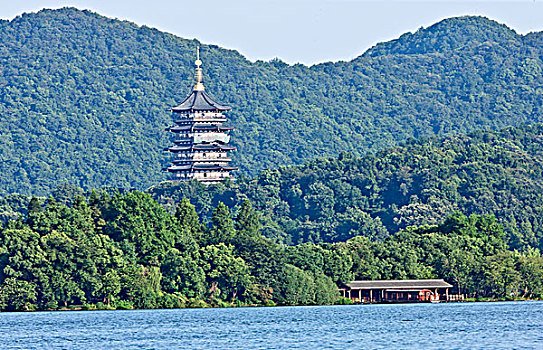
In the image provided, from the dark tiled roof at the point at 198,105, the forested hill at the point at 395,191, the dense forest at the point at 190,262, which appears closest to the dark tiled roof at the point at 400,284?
the dense forest at the point at 190,262

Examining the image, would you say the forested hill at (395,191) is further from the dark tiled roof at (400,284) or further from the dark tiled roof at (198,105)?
the dark tiled roof at (400,284)

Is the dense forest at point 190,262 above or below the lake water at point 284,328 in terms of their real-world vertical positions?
above

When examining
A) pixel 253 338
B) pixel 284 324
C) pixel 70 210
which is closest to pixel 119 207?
pixel 70 210

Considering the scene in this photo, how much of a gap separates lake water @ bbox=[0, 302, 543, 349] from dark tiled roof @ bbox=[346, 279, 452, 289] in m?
9.87

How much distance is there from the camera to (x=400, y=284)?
350 ft

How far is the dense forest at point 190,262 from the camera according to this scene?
3652 inches

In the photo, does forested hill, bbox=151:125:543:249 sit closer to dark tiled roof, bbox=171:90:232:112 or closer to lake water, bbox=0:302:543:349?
dark tiled roof, bbox=171:90:232:112

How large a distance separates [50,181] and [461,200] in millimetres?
63334

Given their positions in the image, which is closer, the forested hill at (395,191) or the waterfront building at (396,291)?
the waterfront building at (396,291)

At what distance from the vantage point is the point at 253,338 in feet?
216

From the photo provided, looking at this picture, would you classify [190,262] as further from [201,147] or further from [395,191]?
[201,147]

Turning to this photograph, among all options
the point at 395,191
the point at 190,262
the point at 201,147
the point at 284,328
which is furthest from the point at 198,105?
the point at 284,328

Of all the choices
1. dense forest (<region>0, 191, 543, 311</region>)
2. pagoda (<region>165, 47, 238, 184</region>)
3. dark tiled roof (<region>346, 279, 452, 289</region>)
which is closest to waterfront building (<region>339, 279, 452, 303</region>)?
dark tiled roof (<region>346, 279, 452, 289</region>)

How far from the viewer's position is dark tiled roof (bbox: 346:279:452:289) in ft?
347
